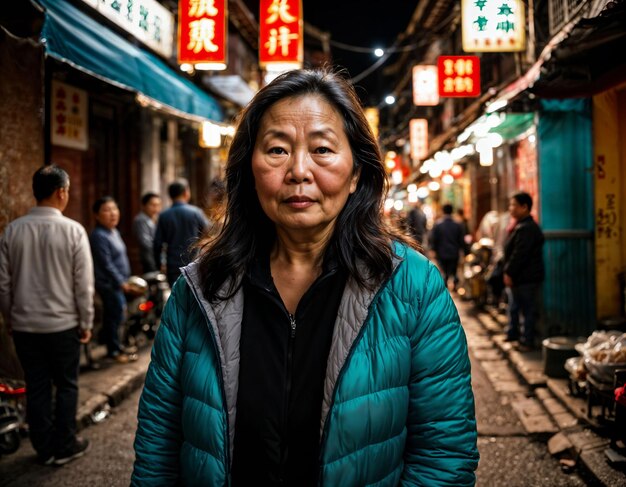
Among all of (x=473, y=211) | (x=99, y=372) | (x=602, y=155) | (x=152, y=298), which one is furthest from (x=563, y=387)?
(x=473, y=211)

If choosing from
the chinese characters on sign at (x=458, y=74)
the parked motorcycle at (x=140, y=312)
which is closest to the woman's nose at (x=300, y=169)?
the parked motorcycle at (x=140, y=312)

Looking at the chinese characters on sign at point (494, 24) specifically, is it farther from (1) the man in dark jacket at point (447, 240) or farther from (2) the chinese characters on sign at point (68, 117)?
(2) the chinese characters on sign at point (68, 117)

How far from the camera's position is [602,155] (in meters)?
8.49

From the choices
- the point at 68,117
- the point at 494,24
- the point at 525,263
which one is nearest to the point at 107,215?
the point at 68,117

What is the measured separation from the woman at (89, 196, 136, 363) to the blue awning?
1.85 m

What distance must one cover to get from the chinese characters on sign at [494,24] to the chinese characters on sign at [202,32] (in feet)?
13.8

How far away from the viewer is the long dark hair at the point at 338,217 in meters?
2.01

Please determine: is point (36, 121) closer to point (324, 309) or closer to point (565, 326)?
point (324, 309)

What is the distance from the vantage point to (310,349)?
1.92m

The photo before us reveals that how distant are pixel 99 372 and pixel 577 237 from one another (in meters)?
7.63

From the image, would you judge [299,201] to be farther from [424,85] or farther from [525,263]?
[424,85]

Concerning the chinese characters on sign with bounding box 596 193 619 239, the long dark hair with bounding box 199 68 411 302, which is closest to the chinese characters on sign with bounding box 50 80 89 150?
the long dark hair with bounding box 199 68 411 302

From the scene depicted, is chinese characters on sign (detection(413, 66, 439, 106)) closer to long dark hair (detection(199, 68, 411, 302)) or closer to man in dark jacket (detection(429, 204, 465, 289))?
man in dark jacket (detection(429, 204, 465, 289))

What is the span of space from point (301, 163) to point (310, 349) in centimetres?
65
